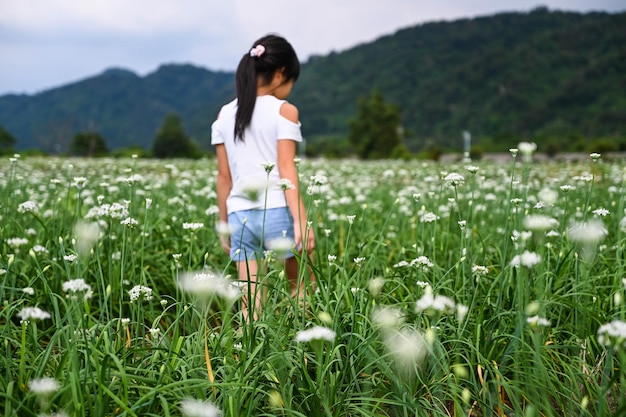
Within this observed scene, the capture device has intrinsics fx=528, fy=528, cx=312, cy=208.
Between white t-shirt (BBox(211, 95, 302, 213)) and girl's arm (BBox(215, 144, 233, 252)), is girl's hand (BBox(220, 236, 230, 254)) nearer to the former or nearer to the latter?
girl's arm (BBox(215, 144, 233, 252))

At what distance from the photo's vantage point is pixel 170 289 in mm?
3629

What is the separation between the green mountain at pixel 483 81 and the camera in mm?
69750

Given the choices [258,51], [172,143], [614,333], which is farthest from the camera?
[172,143]

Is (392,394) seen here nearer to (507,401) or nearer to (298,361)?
(298,361)

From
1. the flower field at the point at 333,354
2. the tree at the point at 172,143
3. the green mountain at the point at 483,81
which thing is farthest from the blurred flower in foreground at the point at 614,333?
the tree at the point at 172,143

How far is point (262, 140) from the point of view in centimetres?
313

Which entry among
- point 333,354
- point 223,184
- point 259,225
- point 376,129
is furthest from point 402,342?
point 376,129

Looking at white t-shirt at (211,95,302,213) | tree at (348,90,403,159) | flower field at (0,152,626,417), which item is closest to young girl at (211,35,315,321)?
white t-shirt at (211,95,302,213)

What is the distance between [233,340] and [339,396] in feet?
1.85

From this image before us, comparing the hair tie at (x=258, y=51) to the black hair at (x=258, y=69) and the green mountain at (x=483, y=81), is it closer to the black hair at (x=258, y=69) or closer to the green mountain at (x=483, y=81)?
the black hair at (x=258, y=69)

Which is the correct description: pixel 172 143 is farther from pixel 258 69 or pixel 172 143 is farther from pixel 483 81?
pixel 258 69

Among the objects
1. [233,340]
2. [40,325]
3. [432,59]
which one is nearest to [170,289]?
[40,325]

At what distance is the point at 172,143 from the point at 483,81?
5645 cm

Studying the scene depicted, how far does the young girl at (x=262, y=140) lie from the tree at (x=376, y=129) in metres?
47.8
